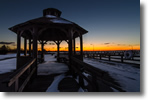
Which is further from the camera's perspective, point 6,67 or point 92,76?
point 6,67

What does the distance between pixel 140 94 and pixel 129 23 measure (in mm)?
3748

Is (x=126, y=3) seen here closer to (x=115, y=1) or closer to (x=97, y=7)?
(x=115, y=1)

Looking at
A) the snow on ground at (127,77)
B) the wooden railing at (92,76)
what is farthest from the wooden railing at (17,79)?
the snow on ground at (127,77)

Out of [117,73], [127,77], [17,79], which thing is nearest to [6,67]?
[17,79]

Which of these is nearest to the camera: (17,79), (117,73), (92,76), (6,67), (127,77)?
(17,79)

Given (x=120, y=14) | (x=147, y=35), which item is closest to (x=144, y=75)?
(x=147, y=35)

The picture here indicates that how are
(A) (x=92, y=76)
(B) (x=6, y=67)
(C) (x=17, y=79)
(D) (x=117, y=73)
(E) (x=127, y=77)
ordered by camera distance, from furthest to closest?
1. (B) (x=6, y=67)
2. (D) (x=117, y=73)
3. (E) (x=127, y=77)
4. (A) (x=92, y=76)
5. (C) (x=17, y=79)

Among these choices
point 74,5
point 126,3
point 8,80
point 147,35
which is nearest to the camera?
point 8,80

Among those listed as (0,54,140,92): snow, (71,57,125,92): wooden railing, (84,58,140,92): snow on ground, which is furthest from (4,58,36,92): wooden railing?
(84,58,140,92): snow on ground

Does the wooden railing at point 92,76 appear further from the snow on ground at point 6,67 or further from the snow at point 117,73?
the snow on ground at point 6,67

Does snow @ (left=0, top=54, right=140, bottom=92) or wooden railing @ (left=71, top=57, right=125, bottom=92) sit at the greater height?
wooden railing @ (left=71, top=57, right=125, bottom=92)

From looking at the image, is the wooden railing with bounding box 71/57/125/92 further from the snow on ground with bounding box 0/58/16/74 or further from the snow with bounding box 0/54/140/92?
the snow on ground with bounding box 0/58/16/74

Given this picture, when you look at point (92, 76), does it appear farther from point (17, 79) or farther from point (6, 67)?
point (6, 67)

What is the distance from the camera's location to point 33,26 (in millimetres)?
4598
